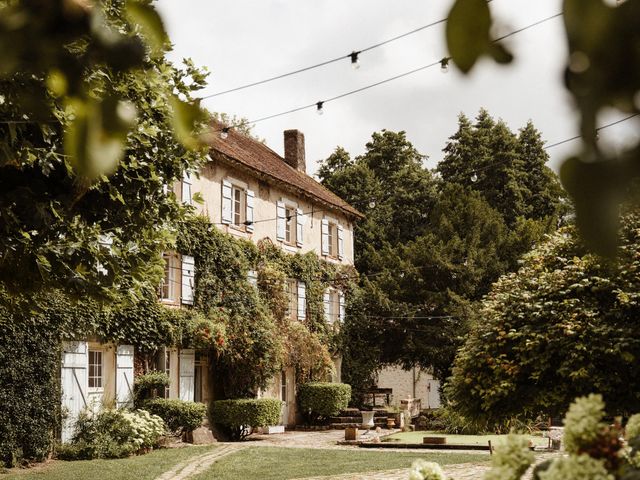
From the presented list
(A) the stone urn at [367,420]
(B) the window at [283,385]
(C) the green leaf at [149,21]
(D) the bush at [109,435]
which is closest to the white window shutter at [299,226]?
(B) the window at [283,385]

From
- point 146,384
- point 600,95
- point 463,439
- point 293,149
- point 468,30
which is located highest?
point 293,149

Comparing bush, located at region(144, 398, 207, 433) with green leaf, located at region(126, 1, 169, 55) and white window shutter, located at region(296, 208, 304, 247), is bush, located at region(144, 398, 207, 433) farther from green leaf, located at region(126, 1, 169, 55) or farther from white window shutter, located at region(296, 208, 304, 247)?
green leaf, located at region(126, 1, 169, 55)

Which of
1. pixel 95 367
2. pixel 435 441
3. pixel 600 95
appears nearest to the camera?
pixel 600 95

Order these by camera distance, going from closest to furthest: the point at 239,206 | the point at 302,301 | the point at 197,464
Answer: the point at 197,464 → the point at 239,206 → the point at 302,301

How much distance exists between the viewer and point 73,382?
16688mm

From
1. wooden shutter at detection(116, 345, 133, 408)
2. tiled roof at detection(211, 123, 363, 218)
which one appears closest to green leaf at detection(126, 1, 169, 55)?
wooden shutter at detection(116, 345, 133, 408)

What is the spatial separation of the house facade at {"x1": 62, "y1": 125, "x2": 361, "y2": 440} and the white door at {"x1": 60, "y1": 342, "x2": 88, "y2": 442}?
2cm

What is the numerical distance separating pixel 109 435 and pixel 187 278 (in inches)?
192

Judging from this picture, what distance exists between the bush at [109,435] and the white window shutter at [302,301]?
8516 mm

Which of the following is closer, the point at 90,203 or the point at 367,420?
the point at 90,203

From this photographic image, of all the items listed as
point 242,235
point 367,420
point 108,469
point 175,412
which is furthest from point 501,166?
point 108,469

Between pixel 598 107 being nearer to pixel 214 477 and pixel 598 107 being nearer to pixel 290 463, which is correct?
pixel 214 477

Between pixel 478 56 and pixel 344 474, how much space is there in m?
13.1

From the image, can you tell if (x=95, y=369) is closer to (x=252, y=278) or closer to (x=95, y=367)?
(x=95, y=367)
